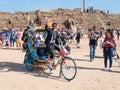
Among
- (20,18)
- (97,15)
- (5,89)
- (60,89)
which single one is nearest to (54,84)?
(60,89)

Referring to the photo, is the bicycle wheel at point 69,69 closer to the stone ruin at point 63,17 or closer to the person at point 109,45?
the person at point 109,45

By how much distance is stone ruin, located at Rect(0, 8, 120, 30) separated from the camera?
7131 centimetres

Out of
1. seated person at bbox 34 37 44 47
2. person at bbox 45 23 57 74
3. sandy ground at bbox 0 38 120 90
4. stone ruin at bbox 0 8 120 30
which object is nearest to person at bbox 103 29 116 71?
sandy ground at bbox 0 38 120 90

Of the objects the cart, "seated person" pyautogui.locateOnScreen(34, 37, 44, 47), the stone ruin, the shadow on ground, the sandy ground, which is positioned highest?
the stone ruin

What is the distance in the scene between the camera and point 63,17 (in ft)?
244

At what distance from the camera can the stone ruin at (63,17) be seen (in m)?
71.3

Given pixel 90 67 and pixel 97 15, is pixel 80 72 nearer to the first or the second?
pixel 90 67

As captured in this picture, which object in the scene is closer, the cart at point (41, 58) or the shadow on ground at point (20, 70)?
the cart at point (41, 58)

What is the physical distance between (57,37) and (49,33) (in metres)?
0.44

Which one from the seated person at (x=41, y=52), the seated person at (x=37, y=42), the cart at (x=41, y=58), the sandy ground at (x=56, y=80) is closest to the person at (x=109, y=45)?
the sandy ground at (x=56, y=80)

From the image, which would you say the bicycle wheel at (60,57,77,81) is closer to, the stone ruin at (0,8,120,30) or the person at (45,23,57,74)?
the person at (45,23,57,74)

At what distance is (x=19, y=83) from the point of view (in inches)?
417

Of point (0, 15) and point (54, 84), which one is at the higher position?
point (0, 15)

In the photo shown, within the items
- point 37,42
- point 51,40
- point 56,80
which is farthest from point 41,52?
point 56,80
